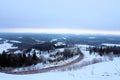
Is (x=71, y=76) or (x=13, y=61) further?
(x=13, y=61)

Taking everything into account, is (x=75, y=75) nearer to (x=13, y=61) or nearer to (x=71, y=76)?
(x=71, y=76)

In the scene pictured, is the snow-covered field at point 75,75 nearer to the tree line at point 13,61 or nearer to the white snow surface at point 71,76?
the white snow surface at point 71,76

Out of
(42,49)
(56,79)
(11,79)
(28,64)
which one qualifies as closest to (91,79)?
(56,79)

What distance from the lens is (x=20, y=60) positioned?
157 ft

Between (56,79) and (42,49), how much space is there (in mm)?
82496

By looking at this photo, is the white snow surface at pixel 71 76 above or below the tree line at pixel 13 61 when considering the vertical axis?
above

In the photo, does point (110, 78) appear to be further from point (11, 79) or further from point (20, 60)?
point (20, 60)

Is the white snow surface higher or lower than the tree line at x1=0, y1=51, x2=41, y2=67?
higher

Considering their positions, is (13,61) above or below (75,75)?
below

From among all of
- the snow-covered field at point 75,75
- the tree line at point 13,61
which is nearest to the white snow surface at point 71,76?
the snow-covered field at point 75,75

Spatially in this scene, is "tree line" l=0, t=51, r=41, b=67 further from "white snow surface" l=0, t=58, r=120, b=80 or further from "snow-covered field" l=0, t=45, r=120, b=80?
"white snow surface" l=0, t=58, r=120, b=80

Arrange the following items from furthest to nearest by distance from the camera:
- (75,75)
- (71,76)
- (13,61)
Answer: (13,61) → (75,75) → (71,76)

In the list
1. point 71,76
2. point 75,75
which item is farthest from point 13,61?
point 71,76

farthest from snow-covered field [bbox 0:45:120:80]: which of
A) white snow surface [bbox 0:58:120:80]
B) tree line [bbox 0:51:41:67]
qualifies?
tree line [bbox 0:51:41:67]
